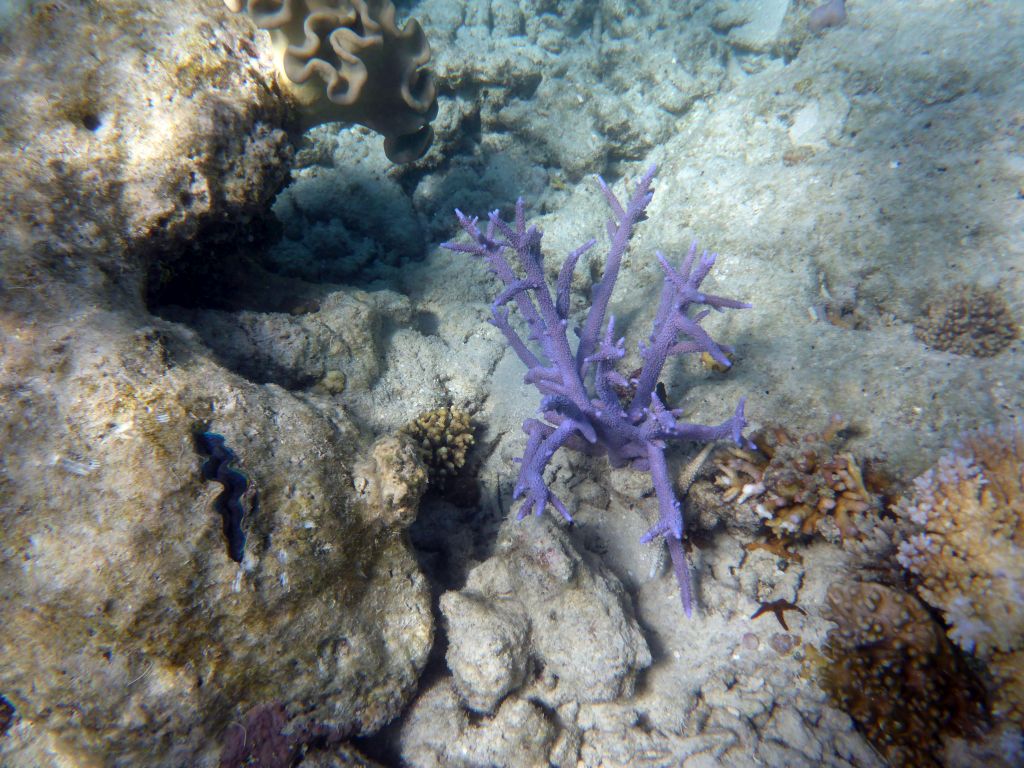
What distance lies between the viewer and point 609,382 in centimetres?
321

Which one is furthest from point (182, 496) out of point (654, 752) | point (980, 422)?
point (980, 422)

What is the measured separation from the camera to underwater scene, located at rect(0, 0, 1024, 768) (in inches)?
86.3

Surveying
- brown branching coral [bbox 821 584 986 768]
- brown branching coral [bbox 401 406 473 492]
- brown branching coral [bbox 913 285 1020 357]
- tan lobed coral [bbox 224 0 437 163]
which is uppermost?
tan lobed coral [bbox 224 0 437 163]

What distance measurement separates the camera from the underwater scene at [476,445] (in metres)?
2.19

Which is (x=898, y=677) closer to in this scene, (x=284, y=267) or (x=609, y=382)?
(x=609, y=382)

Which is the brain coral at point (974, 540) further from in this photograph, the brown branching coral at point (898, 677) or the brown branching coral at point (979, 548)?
the brown branching coral at point (898, 677)

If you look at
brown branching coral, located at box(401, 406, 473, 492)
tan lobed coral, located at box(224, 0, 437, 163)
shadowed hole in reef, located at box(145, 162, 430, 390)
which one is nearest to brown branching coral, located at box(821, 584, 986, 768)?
brown branching coral, located at box(401, 406, 473, 492)

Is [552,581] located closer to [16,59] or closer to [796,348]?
[796,348]

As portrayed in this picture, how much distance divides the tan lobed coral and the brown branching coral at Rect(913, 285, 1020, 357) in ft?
15.4

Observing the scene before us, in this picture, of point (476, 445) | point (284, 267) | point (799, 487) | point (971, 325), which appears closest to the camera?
point (799, 487)

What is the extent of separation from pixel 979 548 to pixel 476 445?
3141mm

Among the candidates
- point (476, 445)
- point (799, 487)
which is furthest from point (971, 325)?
A: point (476, 445)

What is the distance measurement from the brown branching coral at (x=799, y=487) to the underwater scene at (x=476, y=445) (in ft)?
0.08

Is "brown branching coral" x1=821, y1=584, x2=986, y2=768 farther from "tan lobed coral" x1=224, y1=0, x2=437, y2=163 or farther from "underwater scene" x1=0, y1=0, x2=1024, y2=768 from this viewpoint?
"tan lobed coral" x1=224, y1=0, x2=437, y2=163
